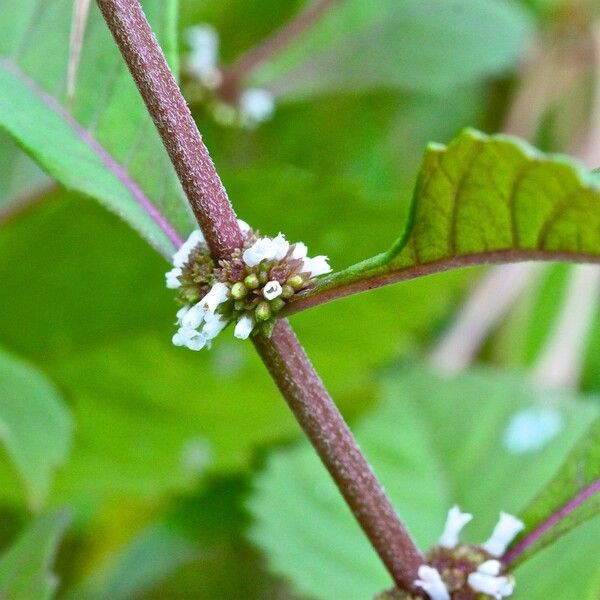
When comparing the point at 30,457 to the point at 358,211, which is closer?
the point at 30,457

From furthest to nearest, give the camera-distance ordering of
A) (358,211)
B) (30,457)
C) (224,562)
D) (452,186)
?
(224,562) < (358,211) < (30,457) < (452,186)

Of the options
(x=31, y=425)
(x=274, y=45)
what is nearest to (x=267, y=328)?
(x=31, y=425)

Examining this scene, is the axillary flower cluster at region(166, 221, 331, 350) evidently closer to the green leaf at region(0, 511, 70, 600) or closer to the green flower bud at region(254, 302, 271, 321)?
the green flower bud at region(254, 302, 271, 321)

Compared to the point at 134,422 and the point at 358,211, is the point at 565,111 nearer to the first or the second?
the point at 358,211

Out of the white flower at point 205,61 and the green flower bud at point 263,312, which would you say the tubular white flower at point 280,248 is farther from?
the white flower at point 205,61

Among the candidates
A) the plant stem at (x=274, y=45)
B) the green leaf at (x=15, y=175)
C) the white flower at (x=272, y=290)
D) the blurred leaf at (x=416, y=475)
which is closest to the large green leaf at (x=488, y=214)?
the white flower at (x=272, y=290)

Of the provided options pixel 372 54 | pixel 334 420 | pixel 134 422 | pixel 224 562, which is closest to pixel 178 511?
pixel 224 562

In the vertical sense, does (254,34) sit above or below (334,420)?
above

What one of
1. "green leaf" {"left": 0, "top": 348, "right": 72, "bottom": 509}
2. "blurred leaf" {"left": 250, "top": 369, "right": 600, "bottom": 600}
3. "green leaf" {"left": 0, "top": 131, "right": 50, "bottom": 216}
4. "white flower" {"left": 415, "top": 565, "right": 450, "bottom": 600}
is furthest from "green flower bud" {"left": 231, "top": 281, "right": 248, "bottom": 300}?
"green leaf" {"left": 0, "top": 131, "right": 50, "bottom": 216}

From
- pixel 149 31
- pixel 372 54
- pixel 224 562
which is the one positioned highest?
pixel 372 54
